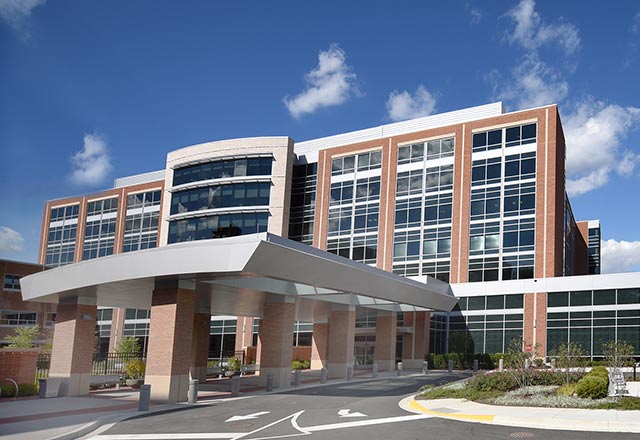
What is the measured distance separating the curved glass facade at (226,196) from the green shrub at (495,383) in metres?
42.1

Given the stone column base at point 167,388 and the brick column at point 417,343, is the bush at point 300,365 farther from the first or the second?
the stone column base at point 167,388

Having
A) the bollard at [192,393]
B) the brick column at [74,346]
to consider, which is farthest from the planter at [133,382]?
the bollard at [192,393]

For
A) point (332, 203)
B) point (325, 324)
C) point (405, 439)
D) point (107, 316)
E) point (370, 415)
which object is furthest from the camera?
point (107, 316)

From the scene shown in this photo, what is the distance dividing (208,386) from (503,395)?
15.8m

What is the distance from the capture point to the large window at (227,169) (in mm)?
65688

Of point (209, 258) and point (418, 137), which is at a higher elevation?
point (418, 137)

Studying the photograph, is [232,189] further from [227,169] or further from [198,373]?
[198,373]

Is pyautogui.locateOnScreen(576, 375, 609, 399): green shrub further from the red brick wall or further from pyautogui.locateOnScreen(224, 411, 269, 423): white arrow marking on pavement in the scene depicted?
the red brick wall

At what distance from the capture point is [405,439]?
14.8m

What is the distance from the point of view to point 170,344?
24000 mm

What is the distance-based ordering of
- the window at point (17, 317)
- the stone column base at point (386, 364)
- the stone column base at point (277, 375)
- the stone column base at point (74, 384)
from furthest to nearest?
the window at point (17, 317)
the stone column base at point (386, 364)
the stone column base at point (277, 375)
the stone column base at point (74, 384)

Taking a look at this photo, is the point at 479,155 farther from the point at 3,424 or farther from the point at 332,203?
the point at 3,424

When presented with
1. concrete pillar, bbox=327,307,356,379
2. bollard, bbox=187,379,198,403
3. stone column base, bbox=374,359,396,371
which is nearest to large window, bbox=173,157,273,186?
stone column base, bbox=374,359,396,371

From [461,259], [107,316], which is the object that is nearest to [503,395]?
[461,259]
